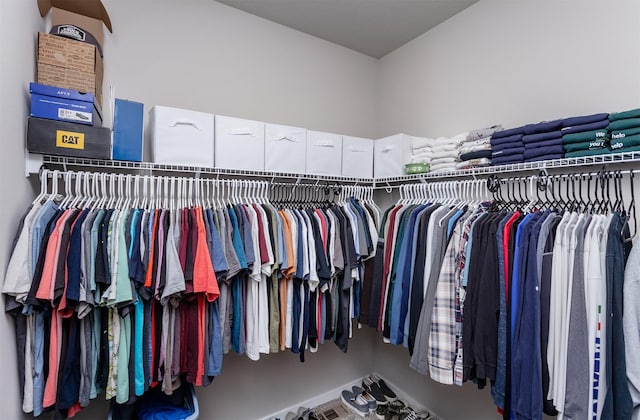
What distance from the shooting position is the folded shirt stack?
1.99m

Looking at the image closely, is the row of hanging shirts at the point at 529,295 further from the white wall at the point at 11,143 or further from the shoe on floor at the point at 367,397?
the white wall at the point at 11,143

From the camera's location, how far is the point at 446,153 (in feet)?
6.19

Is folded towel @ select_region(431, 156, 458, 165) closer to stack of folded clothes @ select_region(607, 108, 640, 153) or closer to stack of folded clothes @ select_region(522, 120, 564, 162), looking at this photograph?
stack of folded clothes @ select_region(522, 120, 564, 162)

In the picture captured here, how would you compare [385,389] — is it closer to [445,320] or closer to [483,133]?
[445,320]

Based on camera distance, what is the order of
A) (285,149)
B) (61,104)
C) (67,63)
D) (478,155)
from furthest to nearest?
(285,149) → (478,155) → (67,63) → (61,104)

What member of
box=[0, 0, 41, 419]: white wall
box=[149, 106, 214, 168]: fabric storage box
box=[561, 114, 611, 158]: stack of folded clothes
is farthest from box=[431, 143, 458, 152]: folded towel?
box=[0, 0, 41, 419]: white wall

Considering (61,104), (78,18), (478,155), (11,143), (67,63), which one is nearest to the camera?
(11,143)

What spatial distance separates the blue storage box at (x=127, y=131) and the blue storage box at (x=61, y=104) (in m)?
0.10

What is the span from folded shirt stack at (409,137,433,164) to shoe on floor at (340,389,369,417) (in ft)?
6.37

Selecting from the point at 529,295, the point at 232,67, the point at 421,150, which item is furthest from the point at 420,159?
the point at 232,67

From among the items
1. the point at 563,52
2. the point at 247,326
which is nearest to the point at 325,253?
the point at 247,326

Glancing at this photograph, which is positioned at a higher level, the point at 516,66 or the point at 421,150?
the point at 516,66

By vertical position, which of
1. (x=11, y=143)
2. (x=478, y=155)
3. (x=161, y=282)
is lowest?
(x=161, y=282)

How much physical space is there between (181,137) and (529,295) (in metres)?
1.81
